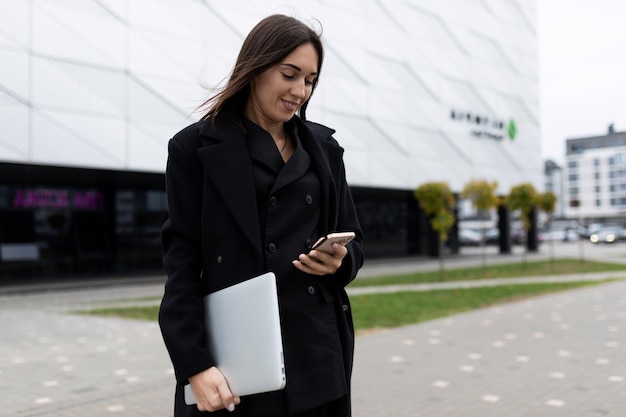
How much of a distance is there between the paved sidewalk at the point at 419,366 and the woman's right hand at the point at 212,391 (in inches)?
140

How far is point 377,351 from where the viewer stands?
23.9ft

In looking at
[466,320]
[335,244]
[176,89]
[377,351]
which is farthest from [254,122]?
[176,89]

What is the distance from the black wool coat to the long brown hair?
0.09 m

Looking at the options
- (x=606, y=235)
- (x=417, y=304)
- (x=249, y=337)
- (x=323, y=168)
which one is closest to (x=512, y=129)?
(x=606, y=235)

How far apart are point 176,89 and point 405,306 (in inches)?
390

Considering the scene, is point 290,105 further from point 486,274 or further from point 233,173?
point 486,274

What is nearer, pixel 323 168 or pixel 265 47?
pixel 265 47

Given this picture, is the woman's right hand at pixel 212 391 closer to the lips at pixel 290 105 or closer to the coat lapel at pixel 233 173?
the coat lapel at pixel 233 173

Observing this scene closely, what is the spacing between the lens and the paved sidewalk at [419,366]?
506 centimetres

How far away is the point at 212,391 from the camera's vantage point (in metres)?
1.54

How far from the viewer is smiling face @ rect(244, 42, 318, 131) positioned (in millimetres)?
1677

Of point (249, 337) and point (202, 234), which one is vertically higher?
point (202, 234)

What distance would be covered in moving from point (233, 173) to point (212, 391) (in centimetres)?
56

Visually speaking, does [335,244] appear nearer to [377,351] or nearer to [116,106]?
[377,351]
